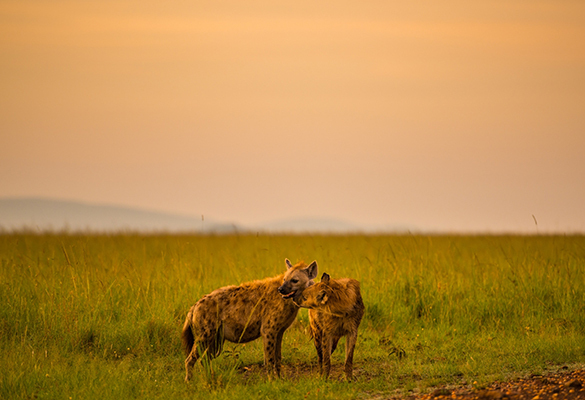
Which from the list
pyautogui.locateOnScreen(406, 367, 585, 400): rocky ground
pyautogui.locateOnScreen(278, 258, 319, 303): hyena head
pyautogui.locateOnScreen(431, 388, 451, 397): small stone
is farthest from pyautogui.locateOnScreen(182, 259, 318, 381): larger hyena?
pyautogui.locateOnScreen(431, 388, 451, 397): small stone

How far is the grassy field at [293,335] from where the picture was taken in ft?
23.0

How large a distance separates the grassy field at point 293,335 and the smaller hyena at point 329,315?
29 centimetres

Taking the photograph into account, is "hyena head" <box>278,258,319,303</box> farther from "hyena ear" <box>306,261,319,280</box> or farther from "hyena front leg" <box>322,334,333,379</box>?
"hyena front leg" <box>322,334,333,379</box>

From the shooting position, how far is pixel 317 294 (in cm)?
693

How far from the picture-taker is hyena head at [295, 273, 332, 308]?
272 inches

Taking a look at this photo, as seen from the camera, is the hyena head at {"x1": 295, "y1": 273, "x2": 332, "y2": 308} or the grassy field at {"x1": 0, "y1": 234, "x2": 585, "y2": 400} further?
the grassy field at {"x1": 0, "y1": 234, "x2": 585, "y2": 400}

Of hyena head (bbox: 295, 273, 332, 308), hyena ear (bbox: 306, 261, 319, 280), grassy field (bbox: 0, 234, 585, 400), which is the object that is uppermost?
hyena ear (bbox: 306, 261, 319, 280)

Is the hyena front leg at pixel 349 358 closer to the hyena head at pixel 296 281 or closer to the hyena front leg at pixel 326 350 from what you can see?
the hyena front leg at pixel 326 350

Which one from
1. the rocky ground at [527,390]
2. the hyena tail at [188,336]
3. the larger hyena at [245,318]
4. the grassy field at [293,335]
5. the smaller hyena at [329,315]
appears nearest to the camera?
the rocky ground at [527,390]

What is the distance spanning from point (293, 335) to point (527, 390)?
4154 mm

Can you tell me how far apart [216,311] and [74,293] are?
4.10 m

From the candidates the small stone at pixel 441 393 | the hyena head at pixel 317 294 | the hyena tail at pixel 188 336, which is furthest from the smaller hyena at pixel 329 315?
the hyena tail at pixel 188 336

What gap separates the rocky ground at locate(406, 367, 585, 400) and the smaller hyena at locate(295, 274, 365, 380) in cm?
96

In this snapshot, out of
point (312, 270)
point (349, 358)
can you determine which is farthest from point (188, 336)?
point (349, 358)
